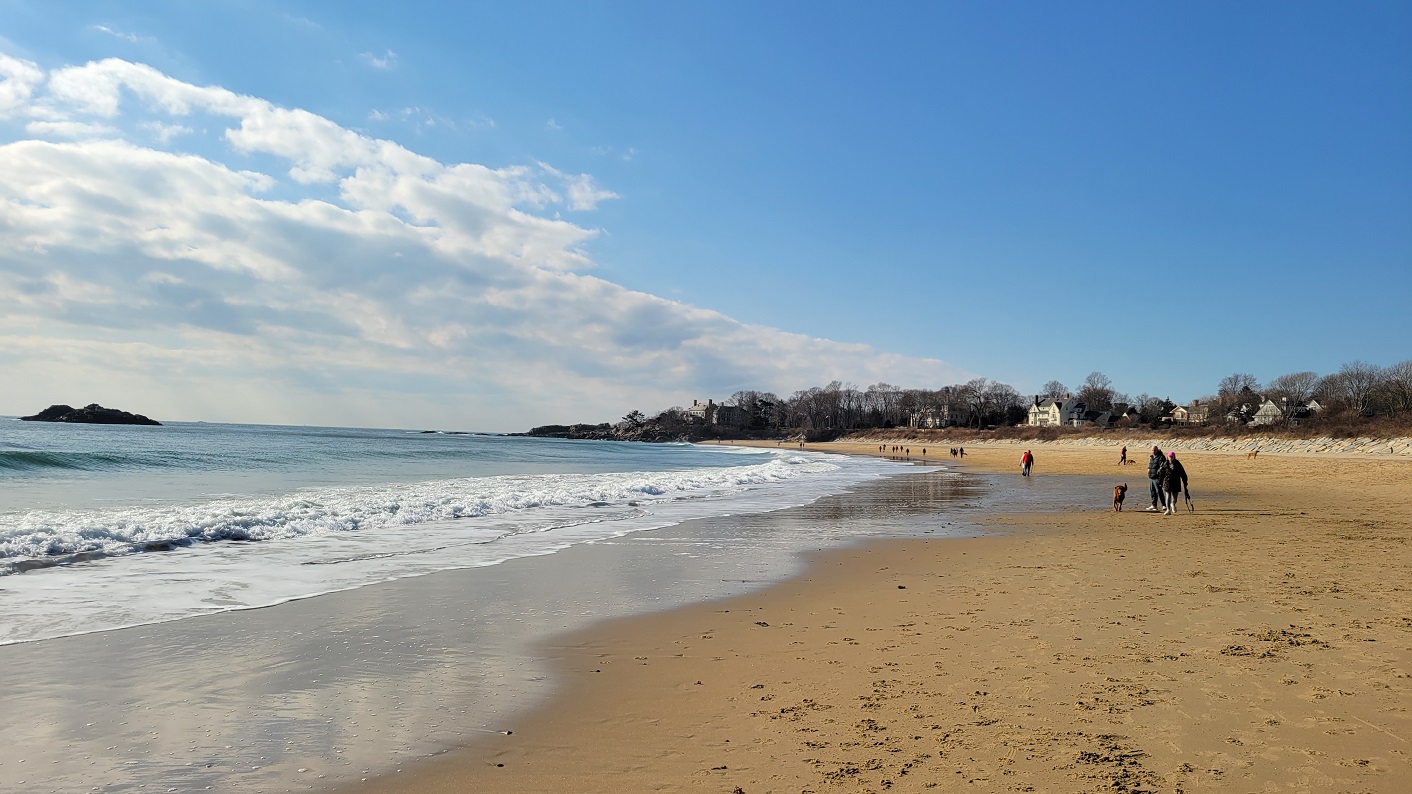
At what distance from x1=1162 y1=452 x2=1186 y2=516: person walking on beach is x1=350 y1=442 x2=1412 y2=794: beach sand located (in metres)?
7.96

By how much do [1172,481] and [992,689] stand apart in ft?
51.7

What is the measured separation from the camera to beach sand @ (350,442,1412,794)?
3.75 metres

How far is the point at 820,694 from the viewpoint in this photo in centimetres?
500

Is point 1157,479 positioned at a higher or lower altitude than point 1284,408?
lower

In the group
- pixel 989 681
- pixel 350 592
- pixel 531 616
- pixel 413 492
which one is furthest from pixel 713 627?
pixel 413 492

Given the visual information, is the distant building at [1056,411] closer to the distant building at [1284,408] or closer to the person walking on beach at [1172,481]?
the distant building at [1284,408]

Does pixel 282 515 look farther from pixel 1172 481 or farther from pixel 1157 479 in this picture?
pixel 1157 479

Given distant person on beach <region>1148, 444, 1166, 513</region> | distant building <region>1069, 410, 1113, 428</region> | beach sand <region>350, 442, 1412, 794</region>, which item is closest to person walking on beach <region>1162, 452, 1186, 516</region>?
distant person on beach <region>1148, 444, 1166, 513</region>

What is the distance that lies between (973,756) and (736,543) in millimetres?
9135

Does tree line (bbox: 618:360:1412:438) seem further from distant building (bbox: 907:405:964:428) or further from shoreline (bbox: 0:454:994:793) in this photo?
shoreline (bbox: 0:454:994:793)

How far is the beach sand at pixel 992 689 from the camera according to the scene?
375cm


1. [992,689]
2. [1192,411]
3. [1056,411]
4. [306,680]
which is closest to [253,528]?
[306,680]

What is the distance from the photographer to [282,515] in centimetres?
1456

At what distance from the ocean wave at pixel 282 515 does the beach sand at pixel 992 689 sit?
9109 mm
